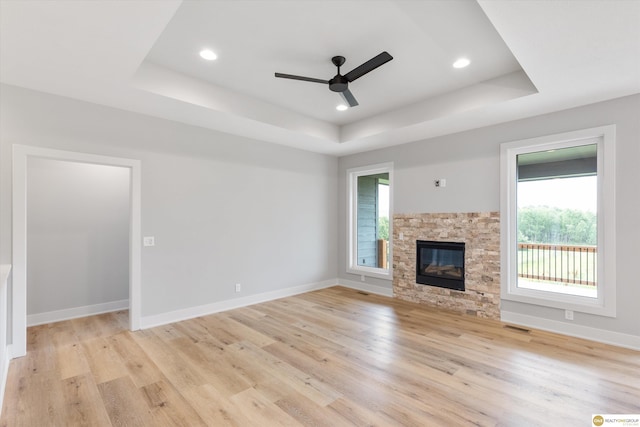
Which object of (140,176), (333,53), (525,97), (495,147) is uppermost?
(333,53)

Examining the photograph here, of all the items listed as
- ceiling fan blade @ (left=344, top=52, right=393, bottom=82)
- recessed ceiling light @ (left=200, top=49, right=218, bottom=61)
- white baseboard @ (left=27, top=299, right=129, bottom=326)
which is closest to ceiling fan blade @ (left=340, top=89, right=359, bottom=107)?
ceiling fan blade @ (left=344, top=52, right=393, bottom=82)

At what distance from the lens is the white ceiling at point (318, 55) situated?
2.14 m

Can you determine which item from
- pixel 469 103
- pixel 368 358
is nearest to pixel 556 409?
pixel 368 358

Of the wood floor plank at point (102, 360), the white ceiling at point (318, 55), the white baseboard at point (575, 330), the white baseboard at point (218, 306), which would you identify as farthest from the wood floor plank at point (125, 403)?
the white baseboard at point (575, 330)

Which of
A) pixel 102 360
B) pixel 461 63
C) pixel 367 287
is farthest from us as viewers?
pixel 367 287

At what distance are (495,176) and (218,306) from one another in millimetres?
4485

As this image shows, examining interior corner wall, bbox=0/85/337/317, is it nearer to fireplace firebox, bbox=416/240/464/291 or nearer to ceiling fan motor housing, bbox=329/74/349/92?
fireplace firebox, bbox=416/240/464/291

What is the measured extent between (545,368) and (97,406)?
383 cm

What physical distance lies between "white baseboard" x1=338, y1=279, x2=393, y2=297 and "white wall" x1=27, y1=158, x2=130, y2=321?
154 inches

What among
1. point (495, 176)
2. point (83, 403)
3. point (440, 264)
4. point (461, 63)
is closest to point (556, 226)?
point (495, 176)

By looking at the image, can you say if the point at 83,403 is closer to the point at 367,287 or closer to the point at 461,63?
the point at 367,287

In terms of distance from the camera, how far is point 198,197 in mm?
4402

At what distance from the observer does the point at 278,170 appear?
544 cm

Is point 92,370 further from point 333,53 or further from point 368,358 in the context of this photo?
point 333,53
